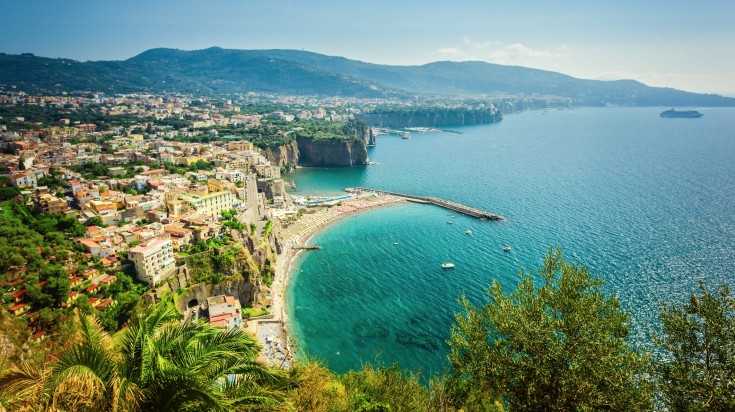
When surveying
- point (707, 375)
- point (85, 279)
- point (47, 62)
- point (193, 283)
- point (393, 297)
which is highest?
point (47, 62)

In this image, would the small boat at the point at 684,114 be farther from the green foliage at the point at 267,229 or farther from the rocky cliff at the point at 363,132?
the green foliage at the point at 267,229

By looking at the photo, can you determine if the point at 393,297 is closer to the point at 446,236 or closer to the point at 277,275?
the point at 277,275

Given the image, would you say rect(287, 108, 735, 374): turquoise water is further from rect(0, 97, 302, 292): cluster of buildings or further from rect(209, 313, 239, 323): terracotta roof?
rect(0, 97, 302, 292): cluster of buildings

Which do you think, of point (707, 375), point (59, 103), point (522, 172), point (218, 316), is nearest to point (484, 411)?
point (707, 375)

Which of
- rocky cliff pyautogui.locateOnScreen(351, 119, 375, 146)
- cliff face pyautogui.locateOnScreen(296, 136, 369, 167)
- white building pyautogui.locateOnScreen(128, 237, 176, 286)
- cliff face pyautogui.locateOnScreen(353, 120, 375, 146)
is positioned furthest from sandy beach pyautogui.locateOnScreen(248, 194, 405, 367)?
cliff face pyautogui.locateOnScreen(353, 120, 375, 146)

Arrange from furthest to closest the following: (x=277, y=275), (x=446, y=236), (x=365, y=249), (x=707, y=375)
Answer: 1. (x=446, y=236)
2. (x=365, y=249)
3. (x=277, y=275)
4. (x=707, y=375)

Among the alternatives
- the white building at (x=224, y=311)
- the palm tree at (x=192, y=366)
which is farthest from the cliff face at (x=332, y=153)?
the palm tree at (x=192, y=366)
